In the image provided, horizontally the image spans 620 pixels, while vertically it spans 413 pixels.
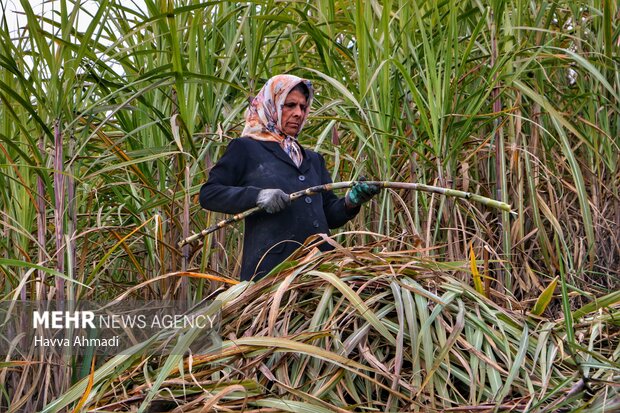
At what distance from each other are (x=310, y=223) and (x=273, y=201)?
22 centimetres

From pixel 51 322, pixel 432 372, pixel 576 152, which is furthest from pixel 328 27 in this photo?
pixel 432 372

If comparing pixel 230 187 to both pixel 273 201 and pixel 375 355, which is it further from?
pixel 375 355

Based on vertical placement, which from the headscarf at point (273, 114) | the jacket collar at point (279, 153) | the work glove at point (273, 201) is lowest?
the work glove at point (273, 201)

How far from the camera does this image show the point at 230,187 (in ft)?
9.52

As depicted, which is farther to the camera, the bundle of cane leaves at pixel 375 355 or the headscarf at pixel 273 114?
the headscarf at pixel 273 114

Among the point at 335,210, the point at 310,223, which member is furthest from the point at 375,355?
the point at 335,210

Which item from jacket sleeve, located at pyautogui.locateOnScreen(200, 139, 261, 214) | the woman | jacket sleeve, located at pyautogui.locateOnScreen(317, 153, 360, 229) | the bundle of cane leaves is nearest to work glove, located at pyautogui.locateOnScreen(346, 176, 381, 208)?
the woman

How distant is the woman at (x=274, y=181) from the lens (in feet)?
9.51

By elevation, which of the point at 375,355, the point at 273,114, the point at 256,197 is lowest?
the point at 375,355

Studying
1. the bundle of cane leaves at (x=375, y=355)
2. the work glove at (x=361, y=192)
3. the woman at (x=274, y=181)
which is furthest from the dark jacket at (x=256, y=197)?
the bundle of cane leaves at (x=375, y=355)

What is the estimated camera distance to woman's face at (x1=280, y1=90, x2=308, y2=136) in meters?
3.05

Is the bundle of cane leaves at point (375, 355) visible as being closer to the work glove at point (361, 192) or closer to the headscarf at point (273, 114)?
the work glove at point (361, 192)

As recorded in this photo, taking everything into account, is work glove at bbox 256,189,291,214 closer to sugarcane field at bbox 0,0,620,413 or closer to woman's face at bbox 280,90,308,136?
sugarcane field at bbox 0,0,620,413

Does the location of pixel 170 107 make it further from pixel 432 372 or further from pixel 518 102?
pixel 432 372
